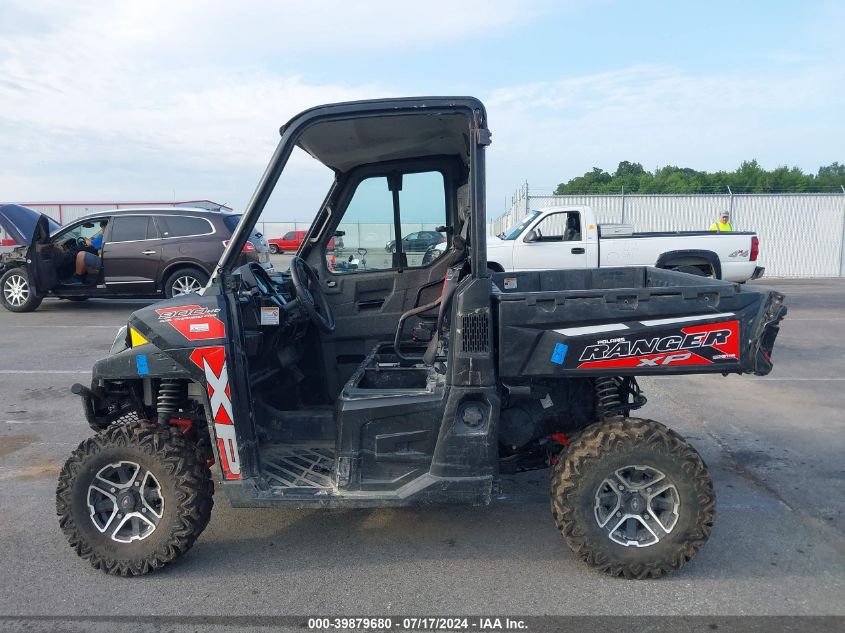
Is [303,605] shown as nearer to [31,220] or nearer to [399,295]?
[399,295]

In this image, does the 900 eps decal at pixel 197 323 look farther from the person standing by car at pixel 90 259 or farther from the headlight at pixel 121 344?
the person standing by car at pixel 90 259

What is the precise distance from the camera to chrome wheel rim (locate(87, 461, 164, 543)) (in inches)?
140

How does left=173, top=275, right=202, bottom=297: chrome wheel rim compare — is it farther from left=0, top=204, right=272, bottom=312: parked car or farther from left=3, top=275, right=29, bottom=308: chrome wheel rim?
left=3, top=275, right=29, bottom=308: chrome wheel rim

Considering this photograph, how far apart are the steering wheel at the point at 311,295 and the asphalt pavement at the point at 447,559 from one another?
48.0 inches

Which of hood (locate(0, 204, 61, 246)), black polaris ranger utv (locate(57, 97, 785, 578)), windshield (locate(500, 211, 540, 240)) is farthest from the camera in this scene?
windshield (locate(500, 211, 540, 240))

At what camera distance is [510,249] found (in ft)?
43.7

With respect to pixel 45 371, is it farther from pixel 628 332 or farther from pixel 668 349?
pixel 668 349

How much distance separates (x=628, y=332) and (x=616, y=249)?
33.5ft

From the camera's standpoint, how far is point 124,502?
3559 millimetres

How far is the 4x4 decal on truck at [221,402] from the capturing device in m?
3.40

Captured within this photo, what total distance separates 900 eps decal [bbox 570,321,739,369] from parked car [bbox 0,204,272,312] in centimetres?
944

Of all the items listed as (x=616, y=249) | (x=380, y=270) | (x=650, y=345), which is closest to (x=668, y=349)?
(x=650, y=345)

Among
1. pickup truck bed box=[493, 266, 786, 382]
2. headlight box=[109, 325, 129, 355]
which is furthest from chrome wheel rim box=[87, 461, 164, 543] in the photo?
pickup truck bed box=[493, 266, 786, 382]

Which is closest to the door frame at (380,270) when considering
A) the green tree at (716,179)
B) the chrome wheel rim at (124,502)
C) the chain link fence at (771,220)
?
the chrome wheel rim at (124,502)
